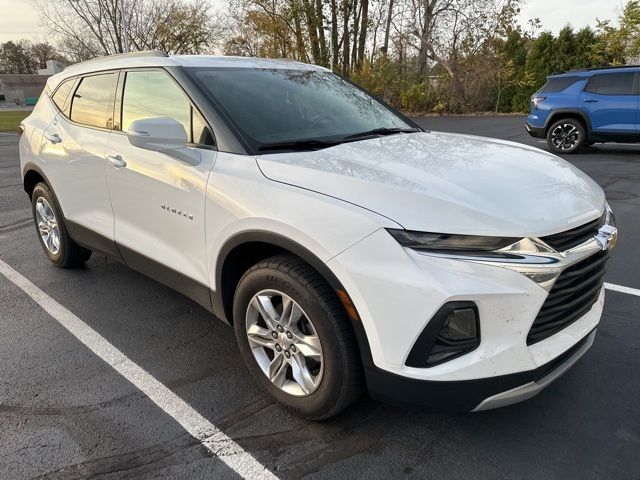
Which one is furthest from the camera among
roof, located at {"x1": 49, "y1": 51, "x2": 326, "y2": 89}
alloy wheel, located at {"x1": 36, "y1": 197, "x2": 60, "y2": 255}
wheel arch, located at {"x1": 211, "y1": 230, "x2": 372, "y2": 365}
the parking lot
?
alloy wheel, located at {"x1": 36, "y1": 197, "x2": 60, "y2": 255}

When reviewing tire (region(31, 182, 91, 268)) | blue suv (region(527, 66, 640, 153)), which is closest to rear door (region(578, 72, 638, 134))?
blue suv (region(527, 66, 640, 153))

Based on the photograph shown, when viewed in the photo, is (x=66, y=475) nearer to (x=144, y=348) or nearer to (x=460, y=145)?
(x=144, y=348)

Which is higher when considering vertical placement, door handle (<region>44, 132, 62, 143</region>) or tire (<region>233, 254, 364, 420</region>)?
door handle (<region>44, 132, 62, 143</region>)

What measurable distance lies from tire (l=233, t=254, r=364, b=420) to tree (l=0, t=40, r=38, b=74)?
94973 millimetres

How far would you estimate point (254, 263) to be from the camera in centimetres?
271

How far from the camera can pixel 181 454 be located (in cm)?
230

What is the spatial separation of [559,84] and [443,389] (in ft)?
35.4

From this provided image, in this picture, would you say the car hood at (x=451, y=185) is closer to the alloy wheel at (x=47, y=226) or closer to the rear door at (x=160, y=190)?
the rear door at (x=160, y=190)

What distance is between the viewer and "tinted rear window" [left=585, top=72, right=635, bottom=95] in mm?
9922

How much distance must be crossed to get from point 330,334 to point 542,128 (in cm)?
1054

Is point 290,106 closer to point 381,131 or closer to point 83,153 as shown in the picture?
point 381,131

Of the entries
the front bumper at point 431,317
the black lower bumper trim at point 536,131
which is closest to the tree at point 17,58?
the black lower bumper trim at point 536,131

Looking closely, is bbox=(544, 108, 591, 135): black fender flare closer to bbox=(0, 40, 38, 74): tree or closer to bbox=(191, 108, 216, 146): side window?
bbox=(191, 108, 216, 146): side window

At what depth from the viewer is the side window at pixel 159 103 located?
111 inches
